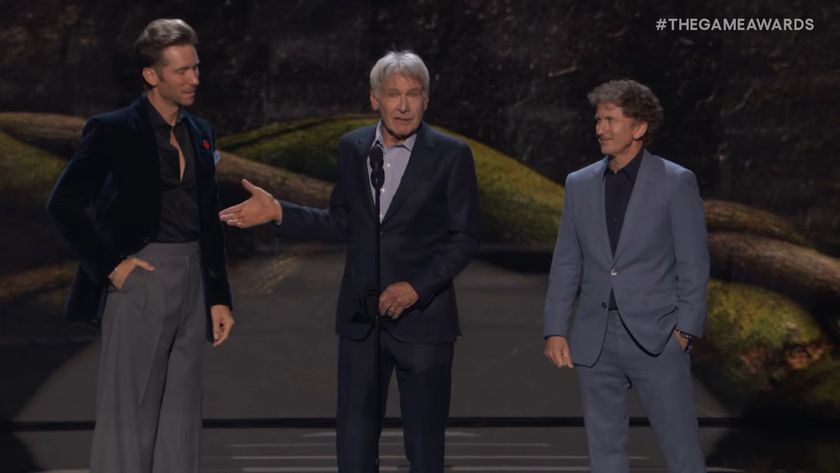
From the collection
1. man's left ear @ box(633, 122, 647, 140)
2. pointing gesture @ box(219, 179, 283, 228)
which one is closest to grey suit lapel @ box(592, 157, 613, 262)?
man's left ear @ box(633, 122, 647, 140)

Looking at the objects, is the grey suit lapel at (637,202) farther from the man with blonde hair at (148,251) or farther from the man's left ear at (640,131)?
the man with blonde hair at (148,251)

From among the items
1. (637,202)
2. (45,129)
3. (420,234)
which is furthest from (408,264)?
(45,129)

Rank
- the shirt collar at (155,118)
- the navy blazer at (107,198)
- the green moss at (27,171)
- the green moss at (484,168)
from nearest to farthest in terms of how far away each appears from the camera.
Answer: the navy blazer at (107,198)
the shirt collar at (155,118)
the green moss at (27,171)
the green moss at (484,168)

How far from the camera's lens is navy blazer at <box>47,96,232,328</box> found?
4.50 m

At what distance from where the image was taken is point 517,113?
7.53 meters

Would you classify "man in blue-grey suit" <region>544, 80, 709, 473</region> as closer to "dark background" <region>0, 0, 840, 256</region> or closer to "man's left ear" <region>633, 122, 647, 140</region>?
"man's left ear" <region>633, 122, 647, 140</region>

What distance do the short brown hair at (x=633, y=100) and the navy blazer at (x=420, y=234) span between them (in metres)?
0.48

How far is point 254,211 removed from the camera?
4.75 metres

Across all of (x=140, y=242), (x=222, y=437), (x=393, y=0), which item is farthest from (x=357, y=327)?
(x=393, y=0)

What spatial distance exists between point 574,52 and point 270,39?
1553mm

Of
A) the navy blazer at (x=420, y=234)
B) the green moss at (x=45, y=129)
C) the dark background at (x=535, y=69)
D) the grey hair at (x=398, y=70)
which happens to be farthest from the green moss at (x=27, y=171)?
the grey hair at (x=398, y=70)

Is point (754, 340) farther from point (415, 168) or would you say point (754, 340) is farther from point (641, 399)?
point (415, 168)

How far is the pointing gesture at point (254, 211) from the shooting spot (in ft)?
15.5

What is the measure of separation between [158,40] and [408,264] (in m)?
A: 1.05
